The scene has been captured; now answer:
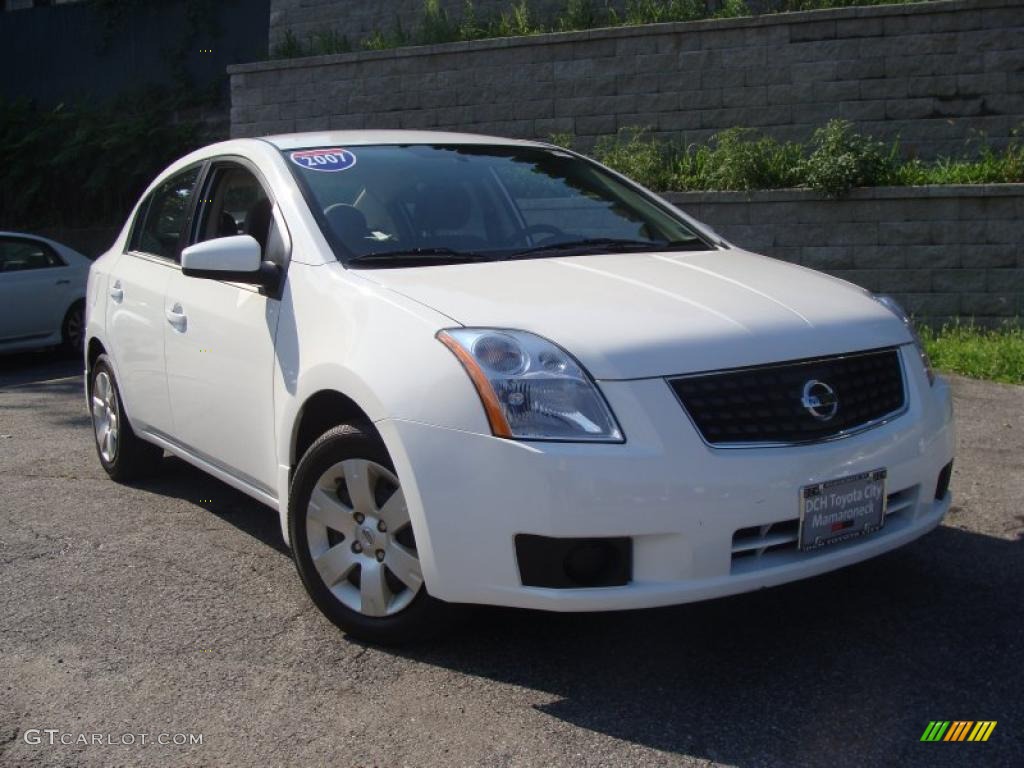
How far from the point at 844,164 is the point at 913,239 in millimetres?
820

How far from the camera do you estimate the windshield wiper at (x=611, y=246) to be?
178 inches

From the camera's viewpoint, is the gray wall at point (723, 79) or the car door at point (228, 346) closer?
the car door at point (228, 346)

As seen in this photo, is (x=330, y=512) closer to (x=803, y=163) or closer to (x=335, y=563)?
(x=335, y=563)

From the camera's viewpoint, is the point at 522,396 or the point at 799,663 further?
the point at 799,663

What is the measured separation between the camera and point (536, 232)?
15.5ft

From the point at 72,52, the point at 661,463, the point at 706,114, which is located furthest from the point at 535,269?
the point at 72,52

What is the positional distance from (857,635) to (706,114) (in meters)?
8.26

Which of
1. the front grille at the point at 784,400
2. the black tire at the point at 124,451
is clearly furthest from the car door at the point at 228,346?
the front grille at the point at 784,400

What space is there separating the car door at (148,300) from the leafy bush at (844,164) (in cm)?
578

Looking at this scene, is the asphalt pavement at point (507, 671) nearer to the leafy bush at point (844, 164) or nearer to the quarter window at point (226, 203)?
the quarter window at point (226, 203)

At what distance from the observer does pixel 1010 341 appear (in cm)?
875

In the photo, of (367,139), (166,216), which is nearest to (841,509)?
(367,139)

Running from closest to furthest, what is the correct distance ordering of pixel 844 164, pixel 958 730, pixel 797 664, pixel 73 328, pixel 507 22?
pixel 958 730, pixel 797 664, pixel 844 164, pixel 73 328, pixel 507 22

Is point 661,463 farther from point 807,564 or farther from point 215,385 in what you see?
point 215,385
